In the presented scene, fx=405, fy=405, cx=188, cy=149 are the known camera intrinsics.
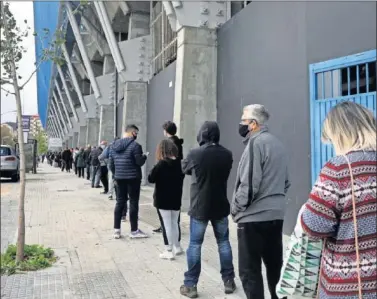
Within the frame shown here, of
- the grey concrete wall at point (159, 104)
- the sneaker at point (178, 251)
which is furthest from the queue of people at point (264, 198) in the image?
the grey concrete wall at point (159, 104)

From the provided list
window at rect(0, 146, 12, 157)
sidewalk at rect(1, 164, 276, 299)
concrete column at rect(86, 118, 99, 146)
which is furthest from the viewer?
concrete column at rect(86, 118, 99, 146)

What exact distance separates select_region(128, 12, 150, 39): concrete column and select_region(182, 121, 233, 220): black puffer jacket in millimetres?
14672

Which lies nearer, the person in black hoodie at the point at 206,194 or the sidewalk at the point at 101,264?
the person in black hoodie at the point at 206,194

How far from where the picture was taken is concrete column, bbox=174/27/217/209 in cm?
936

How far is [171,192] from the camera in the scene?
5.16 metres

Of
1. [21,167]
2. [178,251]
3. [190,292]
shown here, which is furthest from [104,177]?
[190,292]

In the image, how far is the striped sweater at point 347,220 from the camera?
75.1 inches

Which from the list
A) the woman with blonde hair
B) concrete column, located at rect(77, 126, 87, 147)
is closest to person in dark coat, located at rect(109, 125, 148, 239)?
the woman with blonde hair

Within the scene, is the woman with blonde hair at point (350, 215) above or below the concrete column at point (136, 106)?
below

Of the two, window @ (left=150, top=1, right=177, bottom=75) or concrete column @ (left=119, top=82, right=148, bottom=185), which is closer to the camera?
window @ (left=150, top=1, right=177, bottom=75)

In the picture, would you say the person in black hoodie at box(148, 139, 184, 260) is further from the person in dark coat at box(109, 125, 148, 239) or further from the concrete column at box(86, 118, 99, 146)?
the concrete column at box(86, 118, 99, 146)

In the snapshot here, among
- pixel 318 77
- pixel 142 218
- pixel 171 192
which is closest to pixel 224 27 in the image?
pixel 318 77

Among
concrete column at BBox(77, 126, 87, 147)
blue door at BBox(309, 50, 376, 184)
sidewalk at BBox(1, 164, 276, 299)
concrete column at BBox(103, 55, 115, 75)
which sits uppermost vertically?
concrete column at BBox(103, 55, 115, 75)

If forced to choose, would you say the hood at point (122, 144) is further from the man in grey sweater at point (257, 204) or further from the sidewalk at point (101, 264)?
the man in grey sweater at point (257, 204)
